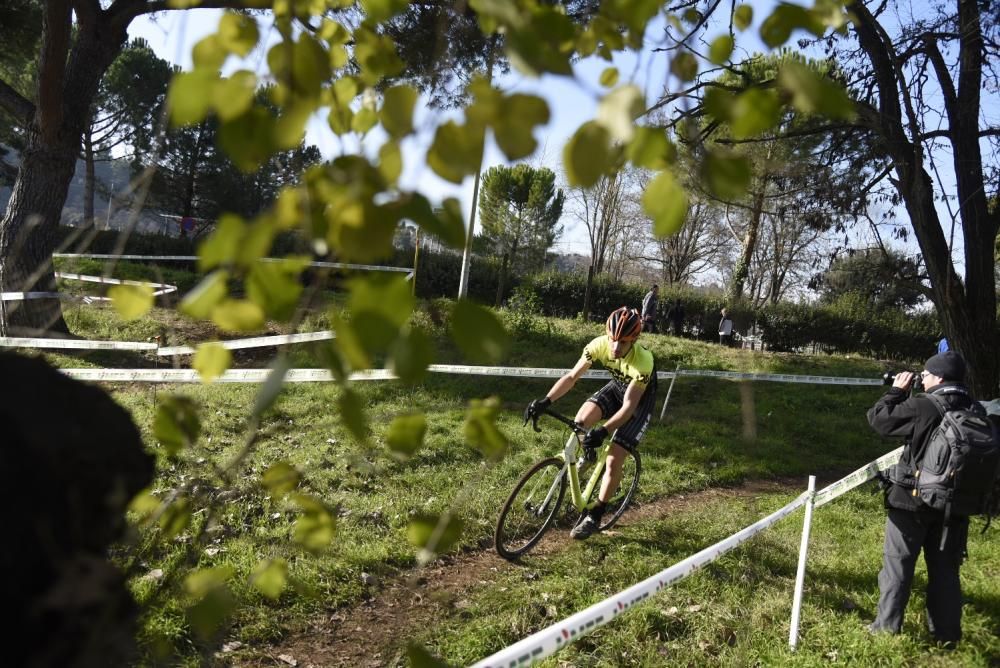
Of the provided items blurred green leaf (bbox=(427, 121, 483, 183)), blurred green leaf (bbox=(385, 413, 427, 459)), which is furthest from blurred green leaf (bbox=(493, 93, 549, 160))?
blurred green leaf (bbox=(385, 413, 427, 459))

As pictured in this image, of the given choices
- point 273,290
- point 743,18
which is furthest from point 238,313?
point 743,18

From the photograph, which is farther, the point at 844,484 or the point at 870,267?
the point at 870,267

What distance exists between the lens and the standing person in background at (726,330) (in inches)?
795

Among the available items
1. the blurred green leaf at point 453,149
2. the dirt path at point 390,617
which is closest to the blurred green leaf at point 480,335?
the blurred green leaf at point 453,149

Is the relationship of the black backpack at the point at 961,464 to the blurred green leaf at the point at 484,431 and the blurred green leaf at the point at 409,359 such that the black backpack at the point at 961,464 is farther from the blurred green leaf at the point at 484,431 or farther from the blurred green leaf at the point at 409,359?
the blurred green leaf at the point at 409,359

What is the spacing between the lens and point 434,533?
1.08m

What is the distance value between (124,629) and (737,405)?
11493 millimetres

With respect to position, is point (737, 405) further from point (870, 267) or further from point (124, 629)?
point (124, 629)

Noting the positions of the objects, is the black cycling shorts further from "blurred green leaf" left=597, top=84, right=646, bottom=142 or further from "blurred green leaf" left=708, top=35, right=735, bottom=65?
"blurred green leaf" left=597, top=84, right=646, bottom=142

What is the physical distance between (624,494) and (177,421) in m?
5.90

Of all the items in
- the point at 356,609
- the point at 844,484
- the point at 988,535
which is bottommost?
the point at 356,609

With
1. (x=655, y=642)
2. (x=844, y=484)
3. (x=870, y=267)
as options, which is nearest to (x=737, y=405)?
(x=870, y=267)

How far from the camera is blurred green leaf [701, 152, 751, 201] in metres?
0.73

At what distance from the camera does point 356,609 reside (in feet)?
13.6
